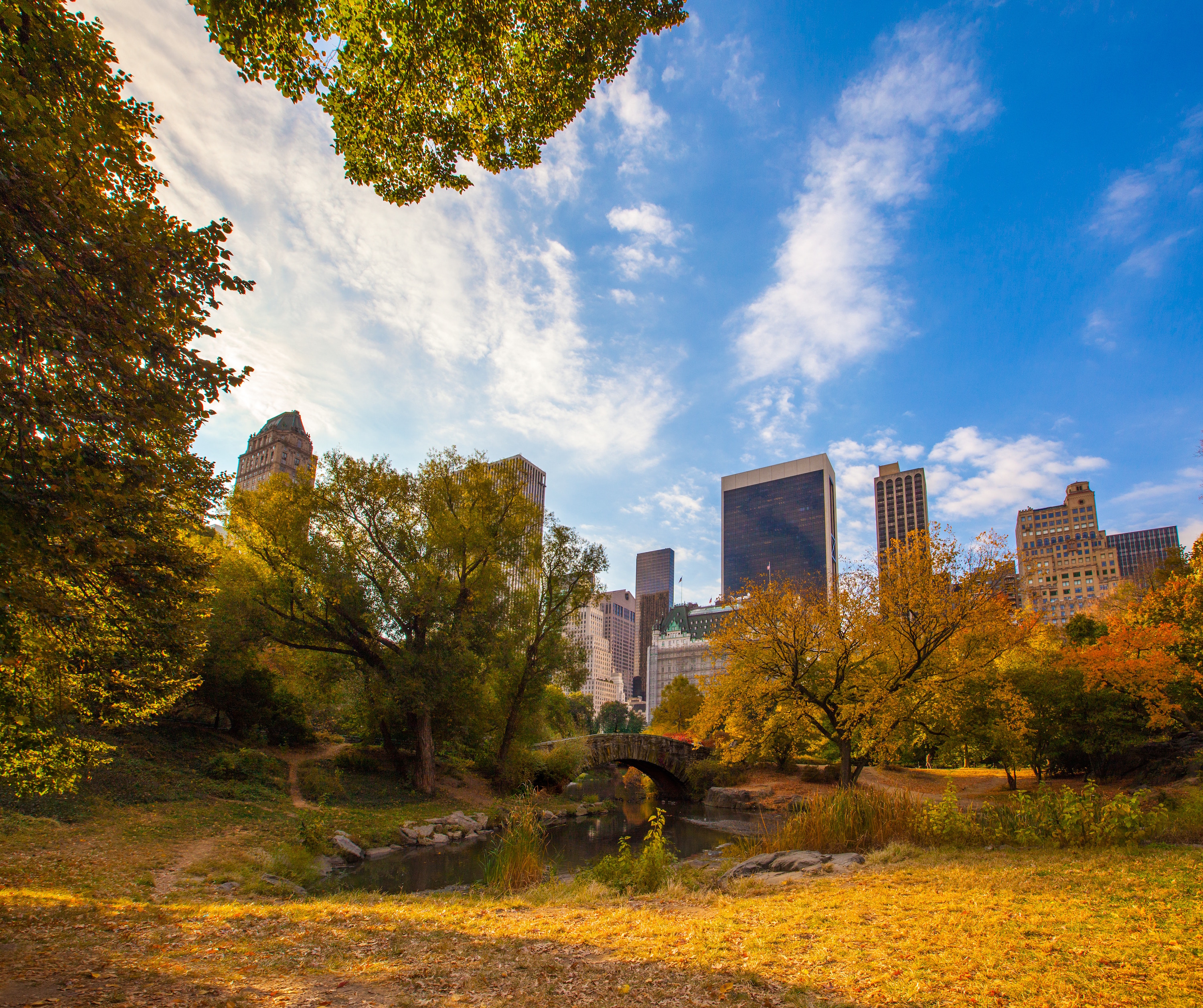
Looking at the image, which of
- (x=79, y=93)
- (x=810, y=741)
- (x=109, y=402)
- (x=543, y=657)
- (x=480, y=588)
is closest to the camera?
(x=109, y=402)

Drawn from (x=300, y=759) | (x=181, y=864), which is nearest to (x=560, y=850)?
(x=181, y=864)

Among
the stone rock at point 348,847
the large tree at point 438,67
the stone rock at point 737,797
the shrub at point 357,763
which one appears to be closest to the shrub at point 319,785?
the shrub at point 357,763

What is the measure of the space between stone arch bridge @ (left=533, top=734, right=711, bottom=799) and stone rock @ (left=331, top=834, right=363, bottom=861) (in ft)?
48.6

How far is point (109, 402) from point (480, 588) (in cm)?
1930

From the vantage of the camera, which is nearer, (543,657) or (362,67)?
(362,67)

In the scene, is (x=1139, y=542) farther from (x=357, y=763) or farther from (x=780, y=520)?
(x=357, y=763)

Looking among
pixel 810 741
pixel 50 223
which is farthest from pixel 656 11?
pixel 810 741

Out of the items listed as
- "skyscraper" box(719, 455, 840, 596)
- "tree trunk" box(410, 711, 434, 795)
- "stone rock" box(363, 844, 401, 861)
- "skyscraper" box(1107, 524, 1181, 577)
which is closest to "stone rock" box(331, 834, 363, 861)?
"stone rock" box(363, 844, 401, 861)

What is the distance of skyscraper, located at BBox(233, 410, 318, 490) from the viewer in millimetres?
102812

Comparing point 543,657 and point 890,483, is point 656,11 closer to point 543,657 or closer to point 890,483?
point 543,657

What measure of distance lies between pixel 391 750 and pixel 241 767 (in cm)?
776

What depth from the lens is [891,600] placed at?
16.4 metres

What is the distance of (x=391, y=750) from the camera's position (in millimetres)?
26219

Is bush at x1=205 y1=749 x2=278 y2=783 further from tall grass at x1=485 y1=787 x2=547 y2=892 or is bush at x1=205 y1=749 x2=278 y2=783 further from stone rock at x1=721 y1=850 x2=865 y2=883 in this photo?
stone rock at x1=721 y1=850 x2=865 y2=883
